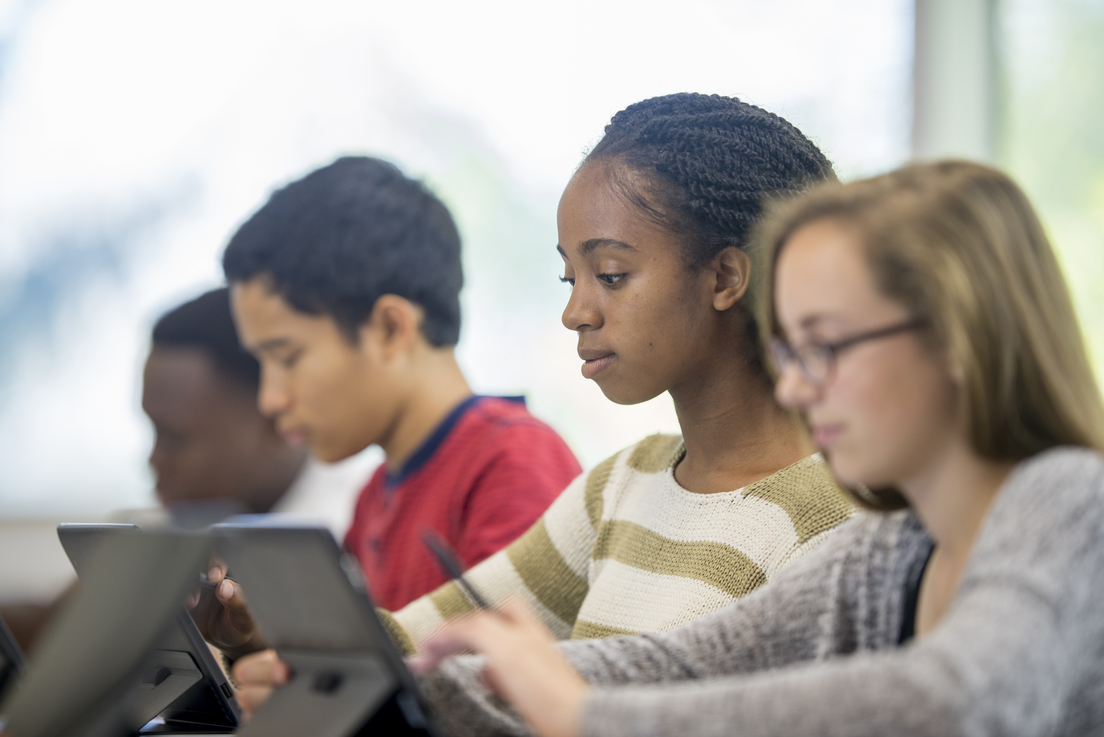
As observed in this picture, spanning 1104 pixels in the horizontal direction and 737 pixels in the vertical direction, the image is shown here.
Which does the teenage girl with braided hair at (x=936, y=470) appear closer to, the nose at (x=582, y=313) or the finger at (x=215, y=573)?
the nose at (x=582, y=313)

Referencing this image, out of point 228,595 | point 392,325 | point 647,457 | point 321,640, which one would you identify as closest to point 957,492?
point 321,640

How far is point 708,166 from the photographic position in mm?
978

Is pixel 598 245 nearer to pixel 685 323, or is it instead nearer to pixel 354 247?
pixel 685 323

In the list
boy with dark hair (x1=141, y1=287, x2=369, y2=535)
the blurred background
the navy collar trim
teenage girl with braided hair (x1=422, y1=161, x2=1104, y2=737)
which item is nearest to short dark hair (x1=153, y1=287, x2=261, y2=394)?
boy with dark hair (x1=141, y1=287, x2=369, y2=535)

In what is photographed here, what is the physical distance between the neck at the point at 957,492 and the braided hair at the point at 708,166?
420mm

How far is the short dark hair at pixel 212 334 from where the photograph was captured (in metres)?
1.94

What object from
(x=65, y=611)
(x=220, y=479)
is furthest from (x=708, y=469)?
(x=220, y=479)

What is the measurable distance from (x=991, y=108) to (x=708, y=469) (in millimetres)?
2005

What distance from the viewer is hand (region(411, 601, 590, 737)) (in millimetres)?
532

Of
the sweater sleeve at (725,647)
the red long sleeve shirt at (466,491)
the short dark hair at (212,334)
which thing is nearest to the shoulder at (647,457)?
the red long sleeve shirt at (466,491)

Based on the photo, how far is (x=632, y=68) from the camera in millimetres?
2336

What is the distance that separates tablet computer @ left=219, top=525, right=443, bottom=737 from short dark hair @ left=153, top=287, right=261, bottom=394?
134 centimetres

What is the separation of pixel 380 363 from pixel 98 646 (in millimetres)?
895

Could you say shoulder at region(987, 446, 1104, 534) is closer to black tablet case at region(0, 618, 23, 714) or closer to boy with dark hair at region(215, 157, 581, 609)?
black tablet case at region(0, 618, 23, 714)
